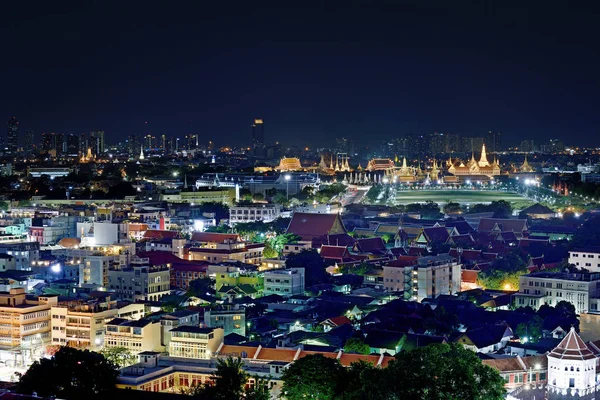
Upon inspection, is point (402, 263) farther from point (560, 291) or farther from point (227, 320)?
point (227, 320)

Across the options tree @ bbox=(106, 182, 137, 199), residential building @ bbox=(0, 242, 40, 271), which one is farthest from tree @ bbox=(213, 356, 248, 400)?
tree @ bbox=(106, 182, 137, 199)

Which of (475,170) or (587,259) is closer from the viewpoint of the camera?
(587,259)

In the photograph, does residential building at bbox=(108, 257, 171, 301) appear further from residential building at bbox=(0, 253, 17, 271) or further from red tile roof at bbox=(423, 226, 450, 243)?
red tile roof at bbox=(423, 226, 450, 243)

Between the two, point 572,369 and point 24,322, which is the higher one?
point 24,322

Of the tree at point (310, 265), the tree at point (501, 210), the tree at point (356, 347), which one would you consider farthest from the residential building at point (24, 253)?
the tree at point (501, 210)

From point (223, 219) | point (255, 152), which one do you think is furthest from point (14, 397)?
point (255, 152)

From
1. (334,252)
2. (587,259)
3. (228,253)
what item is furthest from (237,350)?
(587,259)

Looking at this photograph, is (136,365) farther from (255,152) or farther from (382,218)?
(255,152)

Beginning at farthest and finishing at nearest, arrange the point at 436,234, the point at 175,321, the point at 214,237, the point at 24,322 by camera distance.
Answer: the point at 436,234 → the point at 214,237 → the point at 24,322 → the point at 175,321
